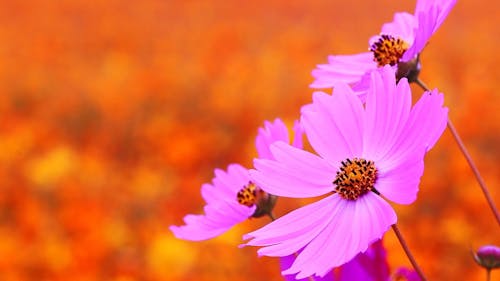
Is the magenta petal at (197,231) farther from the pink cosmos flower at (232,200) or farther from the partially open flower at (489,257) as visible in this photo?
the partially open flower at (489,257)

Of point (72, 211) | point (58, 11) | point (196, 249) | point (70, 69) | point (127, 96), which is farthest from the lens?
point (58, 11)

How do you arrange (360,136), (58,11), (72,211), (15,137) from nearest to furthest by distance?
(360,136) → (72,211) → (15,137) → (58,11)

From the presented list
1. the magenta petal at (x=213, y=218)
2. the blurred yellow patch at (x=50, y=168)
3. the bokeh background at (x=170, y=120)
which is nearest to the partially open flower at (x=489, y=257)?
the magenta petal at (x=213, y=218)

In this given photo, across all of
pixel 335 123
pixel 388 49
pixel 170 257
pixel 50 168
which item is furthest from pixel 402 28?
pixel 50 168

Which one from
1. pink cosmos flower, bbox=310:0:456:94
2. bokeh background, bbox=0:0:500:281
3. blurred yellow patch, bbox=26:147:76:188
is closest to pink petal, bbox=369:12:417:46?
pink cosmos flower, bbox=310:0:456:94

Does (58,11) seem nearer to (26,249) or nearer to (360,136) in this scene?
(26,249)

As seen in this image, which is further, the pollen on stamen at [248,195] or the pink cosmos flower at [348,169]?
the pollen on stamen at [248,195]

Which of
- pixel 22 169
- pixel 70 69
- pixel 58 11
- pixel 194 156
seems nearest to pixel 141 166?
pixel 194 156
